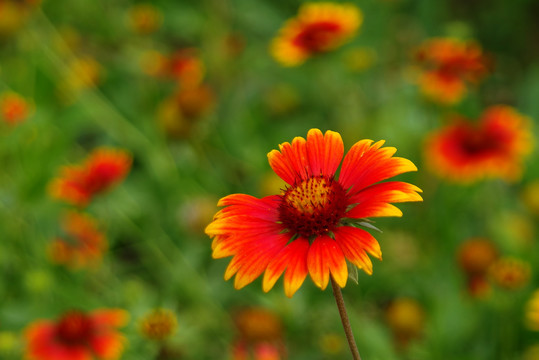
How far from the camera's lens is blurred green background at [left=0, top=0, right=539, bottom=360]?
1.85m

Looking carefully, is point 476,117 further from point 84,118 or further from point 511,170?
point 84,118

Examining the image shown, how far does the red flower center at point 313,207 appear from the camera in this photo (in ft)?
3.12

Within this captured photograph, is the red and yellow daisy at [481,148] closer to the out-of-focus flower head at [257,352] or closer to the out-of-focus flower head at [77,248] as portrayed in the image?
the out-of-focus flower head at [257,352]

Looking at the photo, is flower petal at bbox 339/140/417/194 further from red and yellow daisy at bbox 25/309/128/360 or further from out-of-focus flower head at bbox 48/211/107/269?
out-of-focus flower head at bbox 48/211/107/269

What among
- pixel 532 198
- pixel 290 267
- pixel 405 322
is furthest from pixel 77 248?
pixel 532 198

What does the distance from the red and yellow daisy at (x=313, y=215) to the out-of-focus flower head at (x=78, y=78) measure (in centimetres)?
201

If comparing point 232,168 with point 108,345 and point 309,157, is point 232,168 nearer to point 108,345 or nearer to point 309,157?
point 108,345

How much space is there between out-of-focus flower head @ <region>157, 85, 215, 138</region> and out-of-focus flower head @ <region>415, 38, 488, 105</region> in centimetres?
88

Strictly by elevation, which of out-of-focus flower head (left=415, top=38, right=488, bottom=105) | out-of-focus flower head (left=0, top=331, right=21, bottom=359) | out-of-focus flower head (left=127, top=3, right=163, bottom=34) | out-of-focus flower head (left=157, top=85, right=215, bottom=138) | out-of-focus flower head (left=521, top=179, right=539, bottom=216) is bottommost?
out-of-focus flower head (left=0, top=331, right=21, bottom=359)

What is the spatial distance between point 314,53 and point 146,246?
107 cm

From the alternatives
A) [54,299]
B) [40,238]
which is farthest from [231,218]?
[40,238]

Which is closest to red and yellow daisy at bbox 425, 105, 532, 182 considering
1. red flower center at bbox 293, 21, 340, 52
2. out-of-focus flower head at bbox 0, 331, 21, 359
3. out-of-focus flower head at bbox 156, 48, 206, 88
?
red flower center at bbox 293, 21, 340, 52

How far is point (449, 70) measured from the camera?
7.27 ft

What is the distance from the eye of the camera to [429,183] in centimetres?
244
